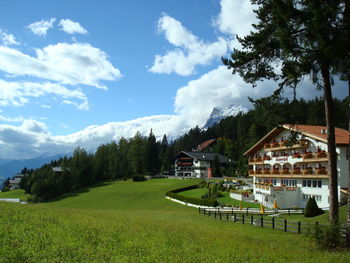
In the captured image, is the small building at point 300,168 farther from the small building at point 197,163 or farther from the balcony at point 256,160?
the small building at point 197,163

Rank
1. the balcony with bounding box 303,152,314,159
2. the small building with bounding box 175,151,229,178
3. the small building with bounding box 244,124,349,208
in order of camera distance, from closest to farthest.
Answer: the small building with bounding box 244,124,349,208 < the balcony with bounding box 303,152,314,159 < the small building with bounding box 175,151,229,178

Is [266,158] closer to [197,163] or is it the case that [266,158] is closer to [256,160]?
[256,160]

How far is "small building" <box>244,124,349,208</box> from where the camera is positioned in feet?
133

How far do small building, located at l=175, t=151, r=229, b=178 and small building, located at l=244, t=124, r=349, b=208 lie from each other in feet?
184

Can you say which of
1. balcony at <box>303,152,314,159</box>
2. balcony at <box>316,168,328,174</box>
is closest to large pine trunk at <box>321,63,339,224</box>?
balcony at <box>316,168,328,174</box>

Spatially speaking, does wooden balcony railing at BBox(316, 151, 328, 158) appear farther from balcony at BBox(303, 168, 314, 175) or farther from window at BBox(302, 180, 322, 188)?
window at BBox(302, 180, 322, 188)

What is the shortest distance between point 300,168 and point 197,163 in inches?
2728

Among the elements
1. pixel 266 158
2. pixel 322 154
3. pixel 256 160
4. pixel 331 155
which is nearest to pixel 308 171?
pixel 322 154

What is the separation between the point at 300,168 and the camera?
47.2m

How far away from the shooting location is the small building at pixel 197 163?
373ft

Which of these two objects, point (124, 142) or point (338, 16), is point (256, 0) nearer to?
point (338, 16)

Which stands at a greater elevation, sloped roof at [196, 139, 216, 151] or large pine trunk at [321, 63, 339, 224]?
sloped roof at [196, 139, 216, 151]

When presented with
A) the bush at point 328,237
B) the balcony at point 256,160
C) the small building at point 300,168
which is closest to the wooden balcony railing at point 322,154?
the small building at point 300,168

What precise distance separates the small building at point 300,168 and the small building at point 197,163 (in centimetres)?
5609
